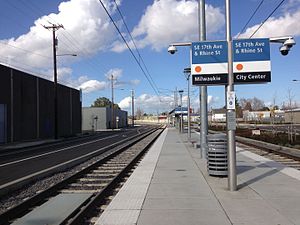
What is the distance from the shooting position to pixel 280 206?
830cm

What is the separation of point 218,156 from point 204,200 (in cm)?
374

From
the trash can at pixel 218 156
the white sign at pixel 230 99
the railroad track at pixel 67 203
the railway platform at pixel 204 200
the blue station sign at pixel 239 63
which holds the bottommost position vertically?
the railroad track at pixel 67 203

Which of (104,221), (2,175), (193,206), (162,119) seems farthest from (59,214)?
(162,119)

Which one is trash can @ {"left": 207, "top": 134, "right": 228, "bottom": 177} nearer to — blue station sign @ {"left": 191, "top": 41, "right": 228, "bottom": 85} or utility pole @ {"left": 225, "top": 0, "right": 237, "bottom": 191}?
utility pole @ {"left": 225, "top": 0, "right": 237, "bottom": 191}

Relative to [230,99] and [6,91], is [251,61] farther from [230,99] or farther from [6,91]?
[6,91]

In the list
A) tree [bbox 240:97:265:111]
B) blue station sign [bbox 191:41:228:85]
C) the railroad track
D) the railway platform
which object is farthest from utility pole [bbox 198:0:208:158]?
tree [bbox 240:97:265:111]

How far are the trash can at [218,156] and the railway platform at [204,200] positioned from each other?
0.83 ft

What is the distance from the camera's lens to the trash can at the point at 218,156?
1258 cm

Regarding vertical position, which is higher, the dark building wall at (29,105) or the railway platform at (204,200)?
the dark building wall at (29,105)

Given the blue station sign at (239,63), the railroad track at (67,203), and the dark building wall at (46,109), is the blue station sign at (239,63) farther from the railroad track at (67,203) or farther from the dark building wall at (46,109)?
the dark building wall at (46,109)

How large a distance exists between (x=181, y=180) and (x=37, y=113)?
39323mm

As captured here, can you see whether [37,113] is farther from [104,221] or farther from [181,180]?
[104,221]

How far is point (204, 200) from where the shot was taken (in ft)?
29.5

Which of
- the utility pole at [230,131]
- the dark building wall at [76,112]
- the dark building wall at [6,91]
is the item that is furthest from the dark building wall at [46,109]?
the utility pole at [230,131]
